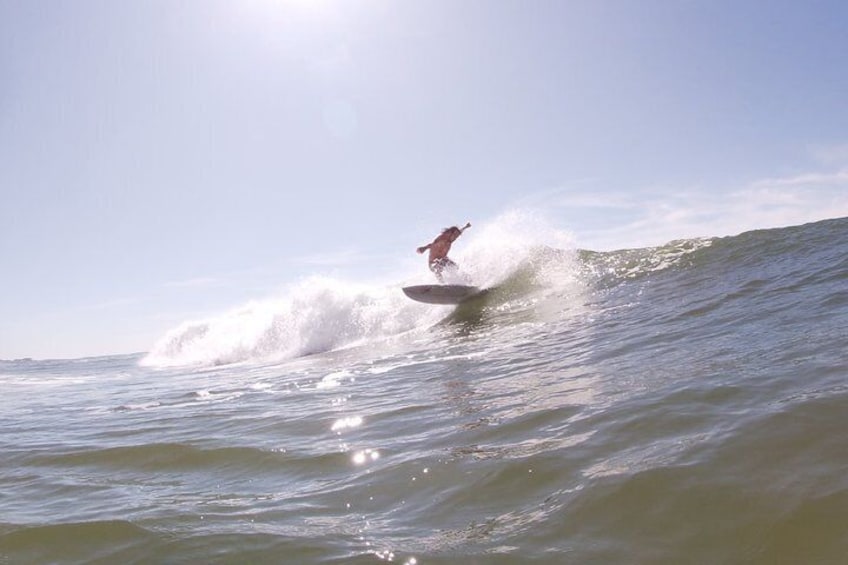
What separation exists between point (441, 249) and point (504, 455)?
12712mm

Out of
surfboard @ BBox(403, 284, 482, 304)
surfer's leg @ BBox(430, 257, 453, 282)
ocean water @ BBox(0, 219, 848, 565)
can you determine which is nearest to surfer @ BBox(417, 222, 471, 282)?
surfer's leg @ BBox(430, 257, 453, 282)

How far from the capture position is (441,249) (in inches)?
640

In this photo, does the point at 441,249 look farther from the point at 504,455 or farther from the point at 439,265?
the point at 504,455

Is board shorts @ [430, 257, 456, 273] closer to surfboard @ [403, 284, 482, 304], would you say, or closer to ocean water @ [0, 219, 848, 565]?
surfboard @ [403, 284, 482, 304]

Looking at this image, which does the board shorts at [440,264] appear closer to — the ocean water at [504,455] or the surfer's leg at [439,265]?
the surfer's leg at [439,265]

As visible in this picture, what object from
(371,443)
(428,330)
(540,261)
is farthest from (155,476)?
(540,261)

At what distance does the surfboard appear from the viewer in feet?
49.4

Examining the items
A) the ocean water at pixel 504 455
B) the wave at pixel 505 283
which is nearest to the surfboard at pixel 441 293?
the wave at pixel 505 283

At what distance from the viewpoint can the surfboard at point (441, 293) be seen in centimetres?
1505

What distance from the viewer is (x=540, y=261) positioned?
1642 cm

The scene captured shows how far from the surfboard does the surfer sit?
4.23 feet

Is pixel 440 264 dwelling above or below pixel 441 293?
above

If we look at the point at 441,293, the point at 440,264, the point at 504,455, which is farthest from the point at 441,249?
the point at 504,455

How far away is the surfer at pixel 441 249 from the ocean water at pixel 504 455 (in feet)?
22.6
